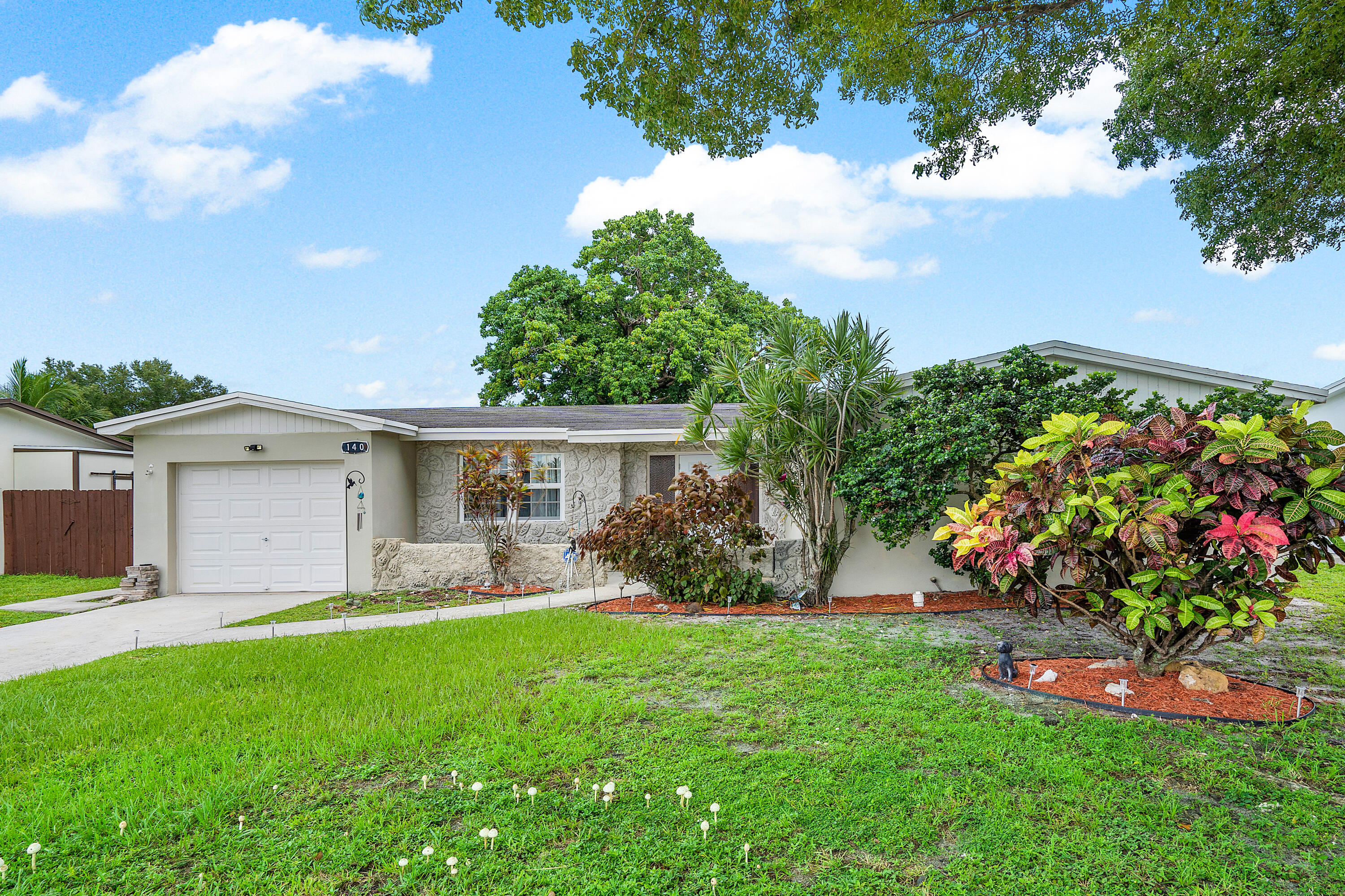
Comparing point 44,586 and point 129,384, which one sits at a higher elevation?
point 129,384

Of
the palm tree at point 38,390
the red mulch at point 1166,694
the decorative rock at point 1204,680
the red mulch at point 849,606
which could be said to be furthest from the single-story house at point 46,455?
the decorative rock at point 1204,680

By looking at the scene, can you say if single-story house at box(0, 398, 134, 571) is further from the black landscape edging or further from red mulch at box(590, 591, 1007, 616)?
the black landscape edging

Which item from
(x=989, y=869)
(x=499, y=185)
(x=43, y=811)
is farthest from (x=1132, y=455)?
(x=499, y=185)

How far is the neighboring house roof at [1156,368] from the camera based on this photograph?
9.30m

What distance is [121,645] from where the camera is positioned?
25.1 feet

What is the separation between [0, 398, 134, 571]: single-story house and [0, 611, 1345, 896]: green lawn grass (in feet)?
42.6

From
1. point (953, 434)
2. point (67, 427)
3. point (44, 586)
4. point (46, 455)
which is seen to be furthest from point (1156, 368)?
point (67, 427)

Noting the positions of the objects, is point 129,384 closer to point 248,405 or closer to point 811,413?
point 248,405

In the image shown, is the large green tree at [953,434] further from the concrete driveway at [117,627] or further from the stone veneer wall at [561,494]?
the concrete driveway at [117,627]

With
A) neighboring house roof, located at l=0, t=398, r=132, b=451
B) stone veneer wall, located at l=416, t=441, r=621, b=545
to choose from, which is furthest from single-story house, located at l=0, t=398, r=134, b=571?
stone veneer wall, located at l=416, t=441, r=621, b=545

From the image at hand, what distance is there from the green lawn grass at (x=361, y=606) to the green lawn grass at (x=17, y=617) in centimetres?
321

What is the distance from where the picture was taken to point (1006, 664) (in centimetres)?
531

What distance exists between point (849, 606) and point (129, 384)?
3857 cm

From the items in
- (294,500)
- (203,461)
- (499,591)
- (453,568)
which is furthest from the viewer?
(294,500)
